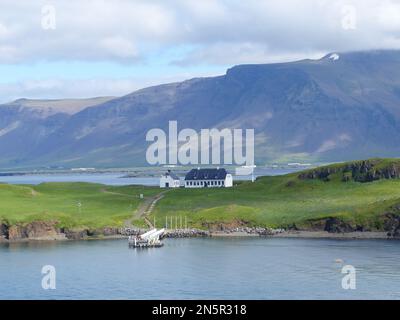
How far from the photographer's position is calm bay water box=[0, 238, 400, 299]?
94.0 meters

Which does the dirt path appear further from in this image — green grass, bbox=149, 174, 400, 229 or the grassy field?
green grass, bbox=149, 174, 400, 229

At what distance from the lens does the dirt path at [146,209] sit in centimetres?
15754

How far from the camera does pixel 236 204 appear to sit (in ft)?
564

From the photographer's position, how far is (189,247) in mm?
134125

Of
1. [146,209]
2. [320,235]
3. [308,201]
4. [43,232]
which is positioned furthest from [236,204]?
[43,232]

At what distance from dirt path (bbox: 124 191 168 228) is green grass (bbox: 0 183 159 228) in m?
1.11

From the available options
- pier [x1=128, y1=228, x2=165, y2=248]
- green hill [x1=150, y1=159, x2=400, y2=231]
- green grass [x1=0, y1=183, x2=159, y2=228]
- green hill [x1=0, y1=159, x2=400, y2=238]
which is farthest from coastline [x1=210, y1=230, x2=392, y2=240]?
green grass [x1=0, y1=183, x2=159, y2=228]

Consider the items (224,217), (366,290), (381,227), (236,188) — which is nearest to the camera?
(366,290)

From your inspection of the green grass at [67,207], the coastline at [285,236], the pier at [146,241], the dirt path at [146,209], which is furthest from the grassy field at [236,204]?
the pier at [146,241]

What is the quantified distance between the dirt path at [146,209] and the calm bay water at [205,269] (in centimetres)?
1263

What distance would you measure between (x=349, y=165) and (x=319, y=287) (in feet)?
327

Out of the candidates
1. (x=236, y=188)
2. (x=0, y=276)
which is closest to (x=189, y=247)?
(x=0, y=276)

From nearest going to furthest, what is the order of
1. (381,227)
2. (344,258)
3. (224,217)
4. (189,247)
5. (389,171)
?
1. (344,258)
2. (189,247)
3. (381,227)
4. (224,217)
5. (389,171)
